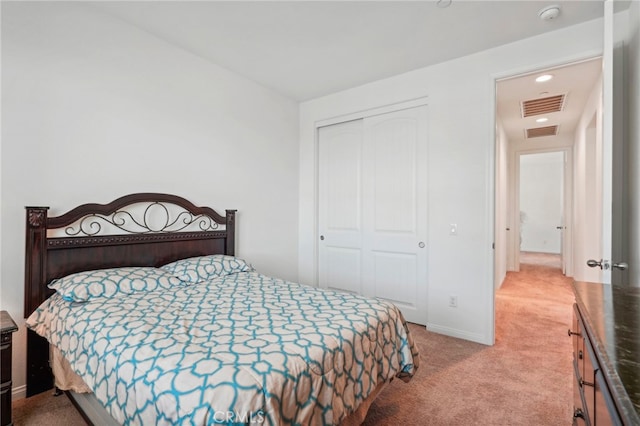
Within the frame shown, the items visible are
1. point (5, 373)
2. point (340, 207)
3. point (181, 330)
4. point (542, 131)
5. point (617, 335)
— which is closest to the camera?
point (617, 335)

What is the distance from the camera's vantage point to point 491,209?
2752 millimetres

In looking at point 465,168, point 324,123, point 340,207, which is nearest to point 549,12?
point 465,168

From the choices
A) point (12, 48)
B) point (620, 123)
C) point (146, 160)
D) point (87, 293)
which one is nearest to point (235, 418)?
point (87, 293)

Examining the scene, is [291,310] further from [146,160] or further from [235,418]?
[146,160]

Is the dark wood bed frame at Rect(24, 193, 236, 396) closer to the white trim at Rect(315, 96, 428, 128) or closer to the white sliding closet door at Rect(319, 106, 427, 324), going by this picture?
the white sliding closet door at Rect(319, 106, 427, 324)

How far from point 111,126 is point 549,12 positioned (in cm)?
328

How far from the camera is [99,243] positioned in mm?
2217

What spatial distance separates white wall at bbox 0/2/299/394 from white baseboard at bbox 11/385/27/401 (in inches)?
0.5

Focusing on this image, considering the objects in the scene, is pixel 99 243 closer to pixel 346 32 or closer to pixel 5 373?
pixel 5 373

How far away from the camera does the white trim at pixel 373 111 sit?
320 centimetres

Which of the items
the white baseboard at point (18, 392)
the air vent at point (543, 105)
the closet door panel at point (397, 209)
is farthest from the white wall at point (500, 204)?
the white baseboard at point (18, 392)

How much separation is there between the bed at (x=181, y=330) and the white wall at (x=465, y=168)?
1.26 metres

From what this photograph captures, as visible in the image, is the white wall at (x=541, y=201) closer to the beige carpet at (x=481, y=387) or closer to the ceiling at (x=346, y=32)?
the ceiling at (x=346, y=32)

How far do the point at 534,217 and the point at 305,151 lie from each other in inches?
318
